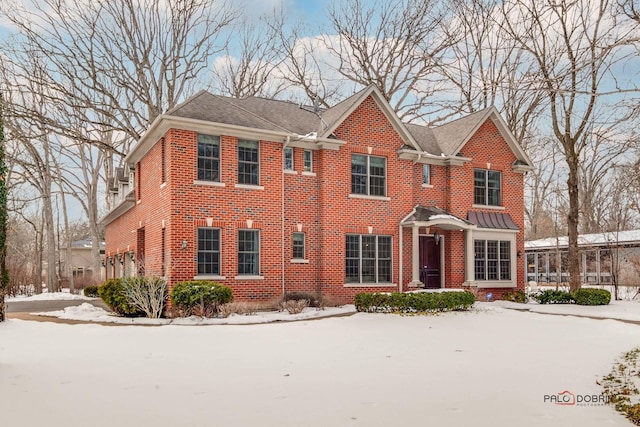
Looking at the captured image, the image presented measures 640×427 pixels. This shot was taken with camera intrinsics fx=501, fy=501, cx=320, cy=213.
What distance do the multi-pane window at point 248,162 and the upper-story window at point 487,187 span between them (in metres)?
9.85

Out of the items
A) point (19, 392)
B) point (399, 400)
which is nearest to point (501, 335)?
point (399, 400)

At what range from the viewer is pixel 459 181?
21.1 meters

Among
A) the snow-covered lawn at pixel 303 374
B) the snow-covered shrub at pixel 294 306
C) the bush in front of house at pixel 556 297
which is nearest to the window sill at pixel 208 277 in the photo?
the snow-covered shrub at pixel 294 306

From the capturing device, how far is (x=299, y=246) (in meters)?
18.1

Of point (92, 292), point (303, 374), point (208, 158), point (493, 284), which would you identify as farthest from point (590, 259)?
point (303, 374)

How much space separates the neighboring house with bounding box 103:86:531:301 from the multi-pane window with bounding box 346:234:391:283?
42 mm

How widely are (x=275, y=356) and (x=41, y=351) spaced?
172 inches

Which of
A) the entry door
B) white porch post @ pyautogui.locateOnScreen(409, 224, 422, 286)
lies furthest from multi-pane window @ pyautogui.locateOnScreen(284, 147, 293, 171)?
the entry door

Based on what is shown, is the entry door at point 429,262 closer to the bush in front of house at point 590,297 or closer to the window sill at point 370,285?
the window sill at point 370,285

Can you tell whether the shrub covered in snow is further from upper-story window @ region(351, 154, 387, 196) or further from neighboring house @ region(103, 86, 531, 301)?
upper-story window @ region(351, 154, 387, 196)

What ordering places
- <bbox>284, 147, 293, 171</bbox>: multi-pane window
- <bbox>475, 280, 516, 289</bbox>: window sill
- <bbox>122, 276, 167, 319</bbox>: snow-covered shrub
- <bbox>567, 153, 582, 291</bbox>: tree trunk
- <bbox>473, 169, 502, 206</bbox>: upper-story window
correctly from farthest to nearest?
<bbox>473, 169, 502, 206</bbox>: upper-story window < <bbox>567, 153, 582, 291</bbox>: tree trunk < <bbox>475, 280, 516, 289</bbox>: window sill < <bbox>284, 147, 293, 171</bbox>: multi-pane window < <bbox>122, 276, 167, 319</bbox>: snow-covered shrub

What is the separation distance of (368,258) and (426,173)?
470cm

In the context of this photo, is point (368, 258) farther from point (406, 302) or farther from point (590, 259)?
point (590, 259)

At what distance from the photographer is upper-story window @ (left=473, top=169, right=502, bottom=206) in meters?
21.8
